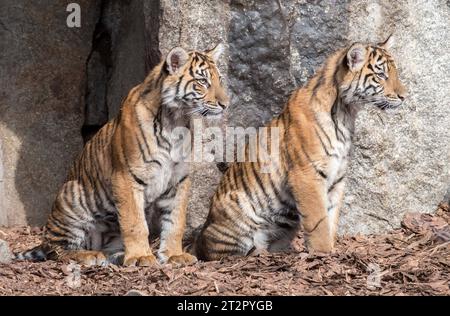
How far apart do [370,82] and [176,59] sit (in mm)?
1456

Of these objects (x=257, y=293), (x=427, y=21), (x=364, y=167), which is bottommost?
(x=257, y=293)

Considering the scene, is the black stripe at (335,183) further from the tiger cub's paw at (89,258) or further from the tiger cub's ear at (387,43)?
the tiger cub's paw at (89,258)

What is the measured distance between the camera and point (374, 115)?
27.2 ft

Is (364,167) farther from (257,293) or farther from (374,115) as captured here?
(257,293)

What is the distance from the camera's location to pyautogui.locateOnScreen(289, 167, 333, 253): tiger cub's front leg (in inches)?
290

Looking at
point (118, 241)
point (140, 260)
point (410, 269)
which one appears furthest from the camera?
point (118, 241)

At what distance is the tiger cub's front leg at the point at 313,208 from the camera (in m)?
7.38

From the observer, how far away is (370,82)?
7500 mm

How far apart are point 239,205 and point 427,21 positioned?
223 cm

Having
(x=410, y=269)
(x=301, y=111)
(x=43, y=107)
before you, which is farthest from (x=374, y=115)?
(x=43, y=107)

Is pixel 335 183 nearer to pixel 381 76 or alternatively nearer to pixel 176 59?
pixel 381 76

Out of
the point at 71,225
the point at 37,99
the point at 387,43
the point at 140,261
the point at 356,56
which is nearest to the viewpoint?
the point at 140,261

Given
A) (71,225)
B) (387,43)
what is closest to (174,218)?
(71,225)

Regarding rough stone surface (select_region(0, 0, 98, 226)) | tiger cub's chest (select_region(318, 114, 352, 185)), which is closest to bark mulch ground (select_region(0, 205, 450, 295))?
tiger cub's chest (select_region(318, 114, 352, 185))
